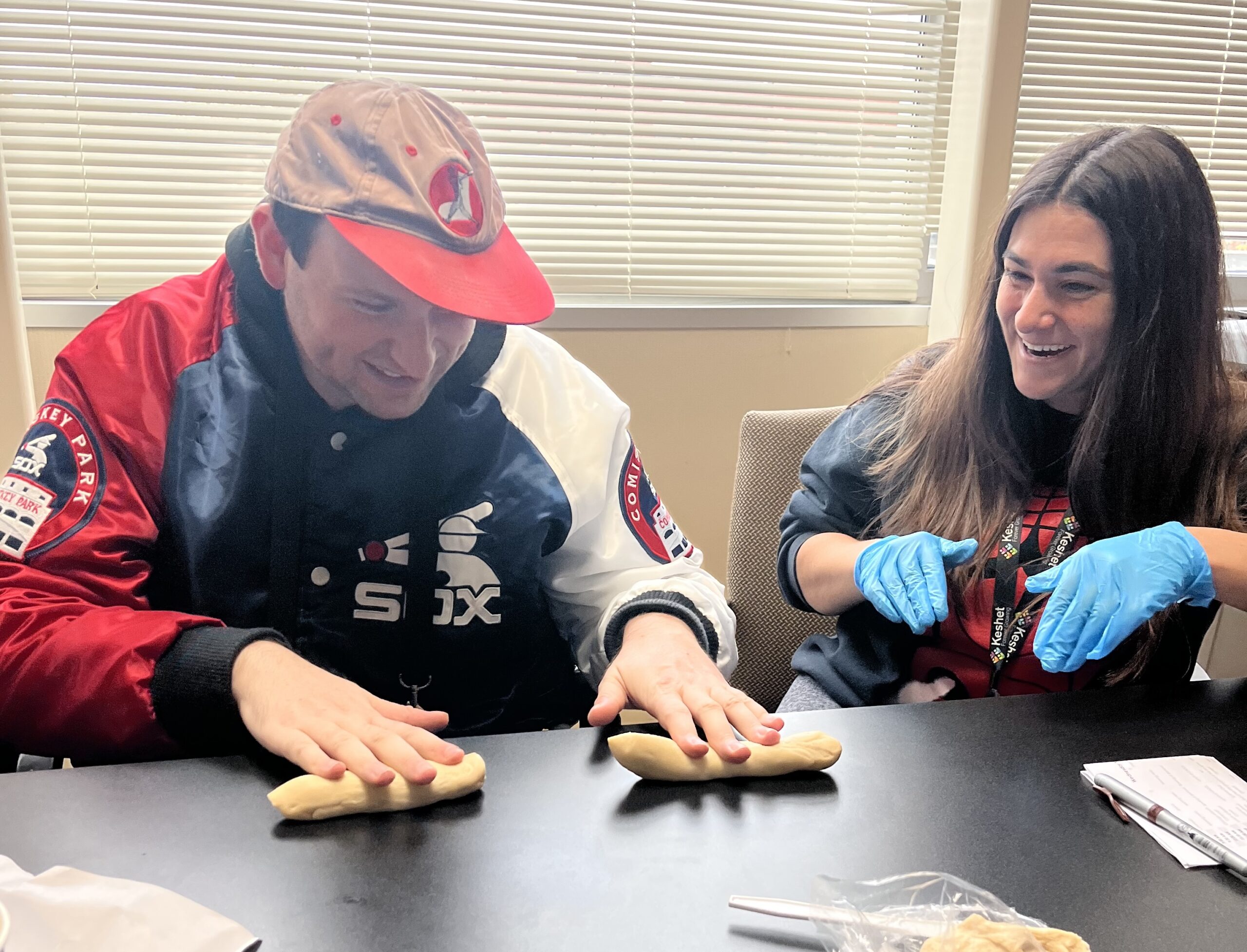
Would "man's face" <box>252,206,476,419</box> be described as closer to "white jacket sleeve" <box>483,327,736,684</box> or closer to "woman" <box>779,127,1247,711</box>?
"white jacket sleeve" <box>483,327,736,684</box>

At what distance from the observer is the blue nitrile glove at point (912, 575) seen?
114 centimetres

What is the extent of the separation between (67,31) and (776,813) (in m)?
1.84

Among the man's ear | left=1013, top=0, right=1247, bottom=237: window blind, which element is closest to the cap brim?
the man's ear

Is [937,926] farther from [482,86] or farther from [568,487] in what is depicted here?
[482,86]

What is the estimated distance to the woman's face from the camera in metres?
1.22

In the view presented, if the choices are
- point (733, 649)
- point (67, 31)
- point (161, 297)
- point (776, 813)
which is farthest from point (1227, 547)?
point (67, 31)

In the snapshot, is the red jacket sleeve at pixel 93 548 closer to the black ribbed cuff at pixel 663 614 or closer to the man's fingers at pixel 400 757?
the man's fingers at pixel 400 757

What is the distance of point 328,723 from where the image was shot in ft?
2.39

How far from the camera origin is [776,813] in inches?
26.9

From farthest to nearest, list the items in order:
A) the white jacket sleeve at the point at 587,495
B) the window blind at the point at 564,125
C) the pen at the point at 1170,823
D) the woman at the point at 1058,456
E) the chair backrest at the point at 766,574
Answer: the window blind at the point at 564,125, the chair backrest at the point at 766,574, the woman at the point at 1058,456, the white jacket sleeve at the point at 587,495, the pen at the point at 1170,823

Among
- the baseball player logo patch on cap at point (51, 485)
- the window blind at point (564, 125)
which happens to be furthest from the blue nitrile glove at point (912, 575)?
the window blind at point (564, 125)

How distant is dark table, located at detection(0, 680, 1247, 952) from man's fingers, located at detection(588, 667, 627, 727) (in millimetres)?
24

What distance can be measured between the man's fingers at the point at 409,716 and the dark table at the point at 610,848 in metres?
0.04

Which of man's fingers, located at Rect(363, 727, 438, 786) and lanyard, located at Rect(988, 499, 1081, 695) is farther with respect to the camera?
lanyard, located at Rect(988, 499, 1081, 695)
